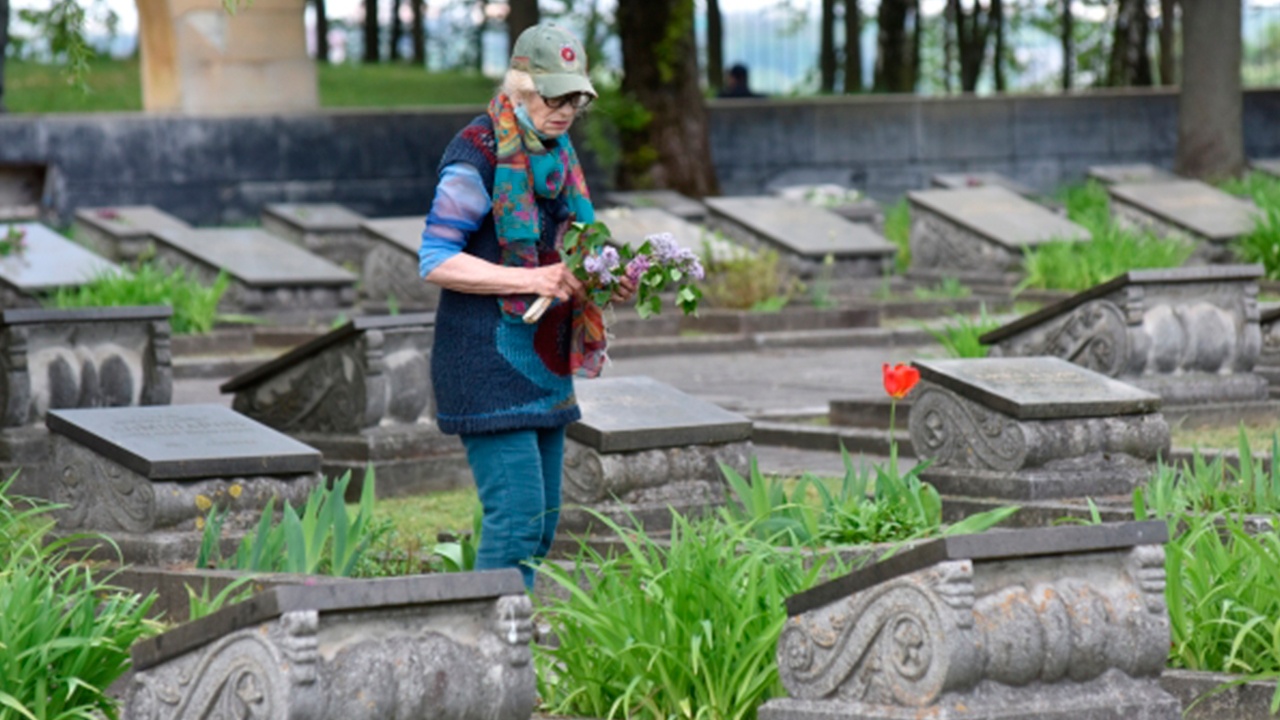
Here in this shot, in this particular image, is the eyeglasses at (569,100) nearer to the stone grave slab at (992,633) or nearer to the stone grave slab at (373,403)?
the stone grave slab at (992,633)

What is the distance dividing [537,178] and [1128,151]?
24.5 m

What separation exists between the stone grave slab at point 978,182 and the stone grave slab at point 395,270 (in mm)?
7813

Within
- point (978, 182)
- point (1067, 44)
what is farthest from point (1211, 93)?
point (1067, 44)

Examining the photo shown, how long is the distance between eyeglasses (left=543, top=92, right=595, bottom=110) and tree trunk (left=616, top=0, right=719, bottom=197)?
1761cm

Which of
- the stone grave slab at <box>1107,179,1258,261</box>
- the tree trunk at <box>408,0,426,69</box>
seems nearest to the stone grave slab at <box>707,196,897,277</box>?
the stone grave slab at <box>1107,179,1258,261</box>

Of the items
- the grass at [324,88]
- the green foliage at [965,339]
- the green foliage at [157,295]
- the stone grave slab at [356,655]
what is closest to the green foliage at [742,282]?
the green foliage at [157,295]

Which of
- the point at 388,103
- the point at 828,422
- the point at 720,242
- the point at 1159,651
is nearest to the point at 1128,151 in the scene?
→ the point at 388,103

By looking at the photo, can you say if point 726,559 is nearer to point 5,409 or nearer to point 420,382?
point 420,382

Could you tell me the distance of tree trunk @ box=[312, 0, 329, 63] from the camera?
4119 centimetres

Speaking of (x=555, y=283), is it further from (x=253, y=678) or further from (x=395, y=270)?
(x=395, y=270)

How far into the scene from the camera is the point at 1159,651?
200 inches

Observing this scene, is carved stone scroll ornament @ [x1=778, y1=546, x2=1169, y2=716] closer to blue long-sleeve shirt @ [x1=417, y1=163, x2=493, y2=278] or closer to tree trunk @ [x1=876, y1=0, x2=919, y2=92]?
blue long-sleeve shirt @ [x1=417, y1=163, x2=493, y2=278]

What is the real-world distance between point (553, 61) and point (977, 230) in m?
14.8

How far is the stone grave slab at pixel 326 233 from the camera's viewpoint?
2170 cm
